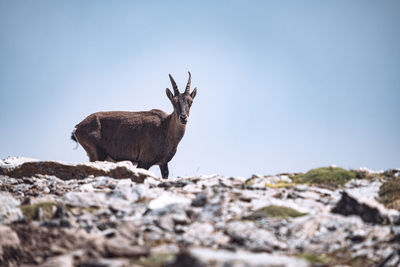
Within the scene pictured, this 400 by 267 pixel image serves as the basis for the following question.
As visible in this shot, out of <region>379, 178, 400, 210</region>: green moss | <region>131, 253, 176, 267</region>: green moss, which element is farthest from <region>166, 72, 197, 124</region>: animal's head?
<region>131, 253, 176, 267</region>: green moss

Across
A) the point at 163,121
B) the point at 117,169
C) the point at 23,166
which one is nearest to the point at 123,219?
the point at 117,169

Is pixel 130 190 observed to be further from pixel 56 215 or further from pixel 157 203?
pixel 56 215

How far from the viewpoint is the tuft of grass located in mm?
11914

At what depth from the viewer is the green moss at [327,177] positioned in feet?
39.1

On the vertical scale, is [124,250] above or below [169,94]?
below

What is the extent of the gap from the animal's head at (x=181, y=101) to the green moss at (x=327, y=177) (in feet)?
24.9

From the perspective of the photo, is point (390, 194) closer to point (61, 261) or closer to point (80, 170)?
point (61, 261)

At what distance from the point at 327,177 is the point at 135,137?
33.5 ft

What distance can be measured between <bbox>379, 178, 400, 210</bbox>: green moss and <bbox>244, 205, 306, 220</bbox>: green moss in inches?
109

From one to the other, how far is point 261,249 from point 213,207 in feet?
6.64

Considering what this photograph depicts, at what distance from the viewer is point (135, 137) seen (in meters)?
19.7

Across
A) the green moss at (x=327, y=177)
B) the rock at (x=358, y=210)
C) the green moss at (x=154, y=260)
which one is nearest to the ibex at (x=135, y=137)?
the green moss at (x=327, y=177)

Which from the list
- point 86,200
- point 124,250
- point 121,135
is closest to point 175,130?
point 121,135

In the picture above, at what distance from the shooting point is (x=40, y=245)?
6984mm
